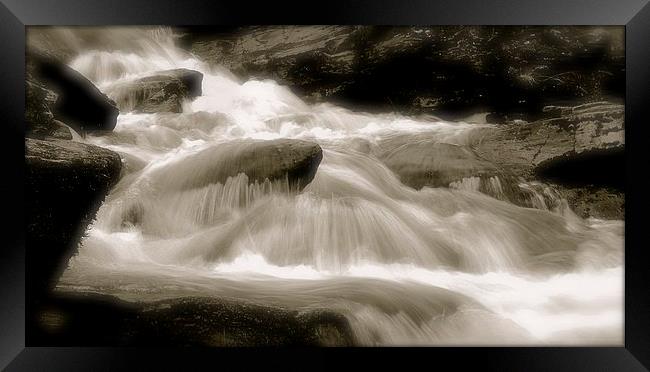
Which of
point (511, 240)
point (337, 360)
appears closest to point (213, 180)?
point (337, 360)

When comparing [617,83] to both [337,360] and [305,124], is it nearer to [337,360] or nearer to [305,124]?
[305,124]

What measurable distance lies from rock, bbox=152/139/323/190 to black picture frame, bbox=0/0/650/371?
1.53 feet

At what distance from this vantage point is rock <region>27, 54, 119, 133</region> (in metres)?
1.13

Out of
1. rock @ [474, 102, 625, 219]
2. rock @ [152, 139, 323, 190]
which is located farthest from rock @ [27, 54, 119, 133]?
rock @ [474, 102, 625, 219]

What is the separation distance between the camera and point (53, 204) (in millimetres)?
1126

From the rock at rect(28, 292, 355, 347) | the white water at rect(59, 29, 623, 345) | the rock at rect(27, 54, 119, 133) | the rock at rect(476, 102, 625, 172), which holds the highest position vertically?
the rock at rect(27, 54, 119, 133)

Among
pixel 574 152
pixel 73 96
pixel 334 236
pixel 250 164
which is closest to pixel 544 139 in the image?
pixel 574 152

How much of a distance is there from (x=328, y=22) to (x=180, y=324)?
1.26 metres

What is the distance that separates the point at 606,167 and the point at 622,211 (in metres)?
0.17

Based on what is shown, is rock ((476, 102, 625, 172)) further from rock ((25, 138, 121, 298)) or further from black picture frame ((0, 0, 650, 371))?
rock ((25, 138, 121, 298))

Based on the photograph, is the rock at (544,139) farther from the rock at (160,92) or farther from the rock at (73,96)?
the rock at (73,96)

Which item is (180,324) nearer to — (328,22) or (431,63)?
(328,22)

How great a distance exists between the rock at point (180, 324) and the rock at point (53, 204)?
0.13 metres

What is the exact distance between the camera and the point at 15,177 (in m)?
1.12
